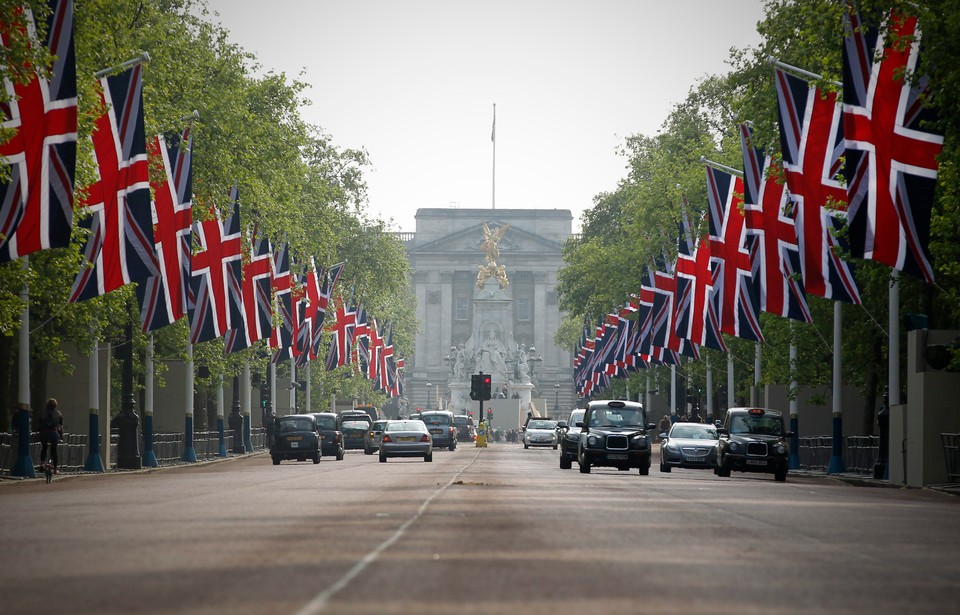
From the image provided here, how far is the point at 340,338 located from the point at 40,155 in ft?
160

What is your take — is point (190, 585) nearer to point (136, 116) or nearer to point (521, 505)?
point (521, 505)

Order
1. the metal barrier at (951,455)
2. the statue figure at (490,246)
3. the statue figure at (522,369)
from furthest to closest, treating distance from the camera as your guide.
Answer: the statue figure at (490,246) → the statue figure at (522,369) → the metal barrier at (951,455)

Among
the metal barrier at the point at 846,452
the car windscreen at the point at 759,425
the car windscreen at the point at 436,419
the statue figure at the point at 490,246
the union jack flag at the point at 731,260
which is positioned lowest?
the car windscreen at the point at 436,419

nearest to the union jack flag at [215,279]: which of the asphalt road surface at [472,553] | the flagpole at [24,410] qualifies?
the flagpole at [24,410]

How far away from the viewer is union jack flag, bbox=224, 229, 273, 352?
2025 inches

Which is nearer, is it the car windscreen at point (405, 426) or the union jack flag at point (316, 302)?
the car windscreen at point (405, 426)

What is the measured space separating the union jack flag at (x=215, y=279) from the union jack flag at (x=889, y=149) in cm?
2191

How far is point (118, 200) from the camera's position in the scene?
3656cm

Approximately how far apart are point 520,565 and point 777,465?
94.1ft

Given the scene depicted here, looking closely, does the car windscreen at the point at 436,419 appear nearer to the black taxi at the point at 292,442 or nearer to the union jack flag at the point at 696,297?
the black taxi at the point at 292,442

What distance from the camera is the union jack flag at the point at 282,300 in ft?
198

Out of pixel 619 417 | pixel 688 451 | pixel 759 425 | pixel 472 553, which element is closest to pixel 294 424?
pixel 688 451

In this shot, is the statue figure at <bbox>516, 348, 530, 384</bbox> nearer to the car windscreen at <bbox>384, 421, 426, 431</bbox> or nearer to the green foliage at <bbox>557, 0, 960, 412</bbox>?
the green foliage at <bbox>557, 0, 960, 412</bbox>

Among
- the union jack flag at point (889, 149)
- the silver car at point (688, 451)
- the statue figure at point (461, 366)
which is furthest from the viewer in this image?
the statue figure at point (461, 366)
